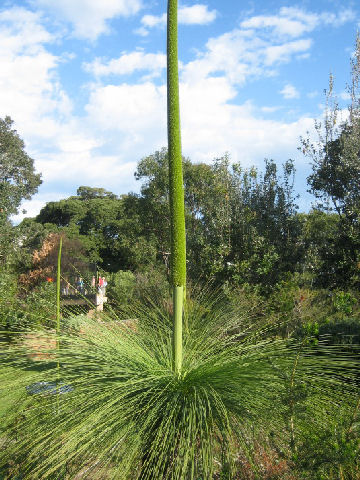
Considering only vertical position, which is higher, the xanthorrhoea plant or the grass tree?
the xanthorrhoea plant

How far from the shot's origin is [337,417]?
2.40 m

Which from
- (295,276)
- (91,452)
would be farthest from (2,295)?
(91,452)

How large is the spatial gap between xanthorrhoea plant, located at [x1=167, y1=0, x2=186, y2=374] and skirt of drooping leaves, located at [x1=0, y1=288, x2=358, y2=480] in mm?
310

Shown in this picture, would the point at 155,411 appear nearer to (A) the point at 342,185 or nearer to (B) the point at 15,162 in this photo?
(A) the point at 342,185

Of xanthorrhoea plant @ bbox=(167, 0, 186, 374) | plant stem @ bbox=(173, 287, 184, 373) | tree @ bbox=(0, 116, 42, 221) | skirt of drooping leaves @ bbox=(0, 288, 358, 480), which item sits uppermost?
tree @ bbox=(0, 116, 42, 221)

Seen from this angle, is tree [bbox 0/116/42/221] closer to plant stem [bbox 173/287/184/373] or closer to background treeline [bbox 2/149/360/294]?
background treeline [bbox 2/149/360/294]

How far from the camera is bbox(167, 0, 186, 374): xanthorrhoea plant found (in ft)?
8.77

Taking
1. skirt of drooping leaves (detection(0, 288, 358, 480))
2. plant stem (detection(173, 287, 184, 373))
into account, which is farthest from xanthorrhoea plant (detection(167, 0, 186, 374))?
skirt of drooping leaves (detection(0, 288, 358, 480))

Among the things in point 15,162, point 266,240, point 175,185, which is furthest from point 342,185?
point 15,162

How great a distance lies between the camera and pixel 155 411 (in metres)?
2.25

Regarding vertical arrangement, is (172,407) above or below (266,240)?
below

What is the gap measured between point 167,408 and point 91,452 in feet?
1.38

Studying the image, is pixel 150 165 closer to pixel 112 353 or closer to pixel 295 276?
pixel 295 276

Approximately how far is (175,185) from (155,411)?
49.8 inches
